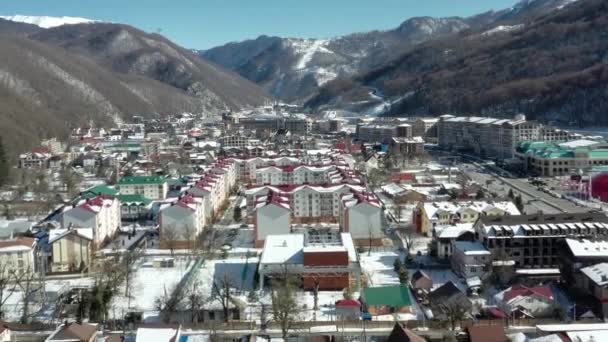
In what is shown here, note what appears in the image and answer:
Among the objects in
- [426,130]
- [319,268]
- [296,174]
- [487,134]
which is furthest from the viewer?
[426,130]

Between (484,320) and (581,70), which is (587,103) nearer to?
(581,70)

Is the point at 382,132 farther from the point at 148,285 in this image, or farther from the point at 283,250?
the point at 148,285

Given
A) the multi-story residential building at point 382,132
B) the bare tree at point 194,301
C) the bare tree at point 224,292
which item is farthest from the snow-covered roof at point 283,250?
the multi-story residential building at point 382,132

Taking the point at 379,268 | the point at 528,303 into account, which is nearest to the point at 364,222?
the point at 379,268

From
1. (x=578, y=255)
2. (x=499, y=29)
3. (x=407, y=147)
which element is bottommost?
(x=578, y=255)

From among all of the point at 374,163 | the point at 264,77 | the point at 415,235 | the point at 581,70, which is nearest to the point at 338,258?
the point at 415,235

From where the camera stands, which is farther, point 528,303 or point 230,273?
point 230,273

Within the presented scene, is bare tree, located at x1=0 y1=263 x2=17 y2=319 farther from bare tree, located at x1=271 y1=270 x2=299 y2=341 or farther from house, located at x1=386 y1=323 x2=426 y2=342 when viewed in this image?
house, located at x1=386 y1=323 x2=426 y2=342
